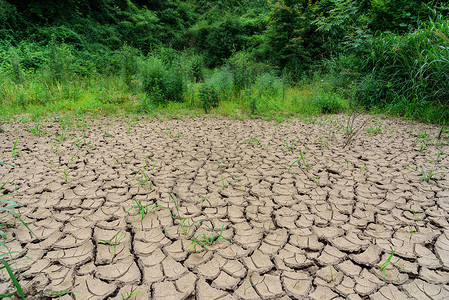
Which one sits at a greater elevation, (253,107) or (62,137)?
(62,137)

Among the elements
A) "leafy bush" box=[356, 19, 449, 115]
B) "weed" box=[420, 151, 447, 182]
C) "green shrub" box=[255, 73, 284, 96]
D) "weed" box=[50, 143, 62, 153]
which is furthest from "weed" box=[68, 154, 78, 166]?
"leafy bush" box=[356, 19, 449, 115]

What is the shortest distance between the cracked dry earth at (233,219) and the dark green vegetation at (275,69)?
72.2 inches

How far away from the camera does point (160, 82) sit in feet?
17.9

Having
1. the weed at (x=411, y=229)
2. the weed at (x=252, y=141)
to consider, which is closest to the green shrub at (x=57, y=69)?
the weed at (x=252, y=141)

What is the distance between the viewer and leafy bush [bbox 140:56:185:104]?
537cm

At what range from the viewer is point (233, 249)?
1508mm

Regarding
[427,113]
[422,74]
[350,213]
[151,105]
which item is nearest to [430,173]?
[350,213]

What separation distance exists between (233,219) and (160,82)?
450 cm

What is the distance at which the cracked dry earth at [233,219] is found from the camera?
127 centimetres

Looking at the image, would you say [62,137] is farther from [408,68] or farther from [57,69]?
[408,68]

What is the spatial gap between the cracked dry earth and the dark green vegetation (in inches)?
72.2

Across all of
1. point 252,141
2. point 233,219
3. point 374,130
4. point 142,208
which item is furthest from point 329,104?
point 142,208

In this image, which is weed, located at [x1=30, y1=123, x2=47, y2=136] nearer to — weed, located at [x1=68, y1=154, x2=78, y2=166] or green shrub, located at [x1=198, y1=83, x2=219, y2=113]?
weed, located at [x1=68, y1=154, x2=78, y2=166]

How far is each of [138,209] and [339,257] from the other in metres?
1.49
